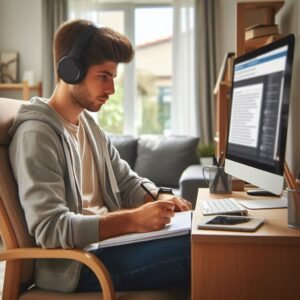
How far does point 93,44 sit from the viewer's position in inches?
51.4

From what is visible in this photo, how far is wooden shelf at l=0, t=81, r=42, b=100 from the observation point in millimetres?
4062

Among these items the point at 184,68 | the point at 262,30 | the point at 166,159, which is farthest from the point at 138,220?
the point at 184,68

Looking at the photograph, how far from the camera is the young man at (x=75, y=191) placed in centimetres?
110

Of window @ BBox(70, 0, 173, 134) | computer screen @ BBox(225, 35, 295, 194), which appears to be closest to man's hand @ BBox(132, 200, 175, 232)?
computer screen @ BBox(225, 35, 295, 194)

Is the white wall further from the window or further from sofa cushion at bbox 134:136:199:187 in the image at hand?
sofa cushion at bbox 134:136:199:187

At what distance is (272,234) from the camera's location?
Answer: 3.07ft

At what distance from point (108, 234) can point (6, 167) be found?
34 cm

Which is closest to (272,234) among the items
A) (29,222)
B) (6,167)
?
(29,222)

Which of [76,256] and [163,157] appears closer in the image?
[76,256]

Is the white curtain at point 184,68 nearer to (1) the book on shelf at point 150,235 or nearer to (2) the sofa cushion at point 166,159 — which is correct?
(2) the sofa cushion at point 166,159

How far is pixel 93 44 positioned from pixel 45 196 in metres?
0.48

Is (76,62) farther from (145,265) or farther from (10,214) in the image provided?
(145,265)

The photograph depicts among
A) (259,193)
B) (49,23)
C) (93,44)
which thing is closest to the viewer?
(93,44)

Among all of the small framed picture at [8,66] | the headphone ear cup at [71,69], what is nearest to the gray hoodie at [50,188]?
the headphone ear cup at [71,69]
